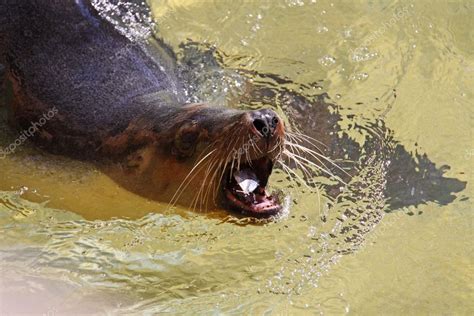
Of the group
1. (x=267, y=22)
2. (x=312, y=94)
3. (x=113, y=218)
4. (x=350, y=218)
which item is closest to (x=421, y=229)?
(x=350, y=218)

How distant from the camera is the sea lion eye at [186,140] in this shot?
4.43 m

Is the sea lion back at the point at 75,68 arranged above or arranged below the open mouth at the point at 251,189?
above

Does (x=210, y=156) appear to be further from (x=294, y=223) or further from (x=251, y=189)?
(x=294, y=223)

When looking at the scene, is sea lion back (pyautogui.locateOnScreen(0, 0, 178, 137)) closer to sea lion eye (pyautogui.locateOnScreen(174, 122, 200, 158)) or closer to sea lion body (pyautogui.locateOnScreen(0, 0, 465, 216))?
sea lion body (pyautogui.locateOnScreen(0, 0, 465, 216))

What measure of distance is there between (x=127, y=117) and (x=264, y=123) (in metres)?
1.02

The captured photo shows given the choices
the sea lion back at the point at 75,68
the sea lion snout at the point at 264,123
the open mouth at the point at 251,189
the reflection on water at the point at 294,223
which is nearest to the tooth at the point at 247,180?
the open mouth at the point at 251,189

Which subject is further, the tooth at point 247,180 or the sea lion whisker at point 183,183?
the tooth at point 247,180

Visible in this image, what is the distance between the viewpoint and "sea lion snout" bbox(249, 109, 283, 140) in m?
4.18

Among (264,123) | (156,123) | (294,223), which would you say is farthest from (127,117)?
(294,223)

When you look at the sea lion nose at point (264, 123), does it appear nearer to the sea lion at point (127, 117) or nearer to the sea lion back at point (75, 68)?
the sea lion at point (127, 117)

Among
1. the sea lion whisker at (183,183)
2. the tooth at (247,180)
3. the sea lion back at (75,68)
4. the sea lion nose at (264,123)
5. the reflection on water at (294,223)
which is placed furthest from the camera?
the sea lion back at (75,68)

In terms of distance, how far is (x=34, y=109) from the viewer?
5.15 metres

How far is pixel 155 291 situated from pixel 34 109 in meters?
1.28

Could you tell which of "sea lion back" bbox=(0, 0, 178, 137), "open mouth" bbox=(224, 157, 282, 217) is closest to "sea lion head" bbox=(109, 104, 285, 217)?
"open mouth" bbox=(224, 157, 282, 217)
